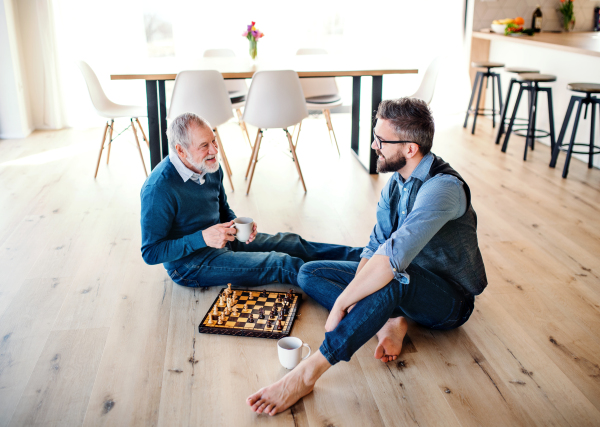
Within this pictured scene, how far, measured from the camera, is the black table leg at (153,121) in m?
3.62

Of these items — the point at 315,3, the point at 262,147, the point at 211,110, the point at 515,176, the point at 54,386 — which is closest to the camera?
the point at 54,386

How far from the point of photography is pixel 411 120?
175cm

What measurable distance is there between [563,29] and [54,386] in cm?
630

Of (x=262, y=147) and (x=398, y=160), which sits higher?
(x=398, y=160)

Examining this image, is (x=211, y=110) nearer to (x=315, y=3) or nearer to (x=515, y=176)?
(x=515, y=176)

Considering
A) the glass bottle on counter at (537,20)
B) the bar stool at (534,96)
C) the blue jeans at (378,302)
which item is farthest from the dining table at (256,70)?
the glass bottle on counter at (537,20)

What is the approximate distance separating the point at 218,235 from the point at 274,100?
1.66m

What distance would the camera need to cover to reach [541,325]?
209 cm

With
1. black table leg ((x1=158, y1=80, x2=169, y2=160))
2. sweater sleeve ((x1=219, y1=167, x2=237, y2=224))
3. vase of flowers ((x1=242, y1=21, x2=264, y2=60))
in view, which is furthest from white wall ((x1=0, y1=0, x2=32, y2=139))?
sweater sleeve ((x1=219, y1=167, x2=237, y2=224))

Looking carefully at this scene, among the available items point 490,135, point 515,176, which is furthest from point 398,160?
point 490,135

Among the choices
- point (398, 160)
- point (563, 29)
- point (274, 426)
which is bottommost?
point (274, 426)

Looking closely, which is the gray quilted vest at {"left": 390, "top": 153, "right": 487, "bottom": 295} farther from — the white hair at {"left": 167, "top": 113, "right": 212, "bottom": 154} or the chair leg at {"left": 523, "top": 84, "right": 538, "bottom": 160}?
the chair leg at {"left": 523, "top": 84, "right": 538, "bottom": 160}

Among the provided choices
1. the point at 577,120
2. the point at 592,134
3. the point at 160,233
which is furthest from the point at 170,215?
the point at 592,134

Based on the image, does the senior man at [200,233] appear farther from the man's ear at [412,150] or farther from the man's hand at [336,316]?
the man's ear at [412,150]
